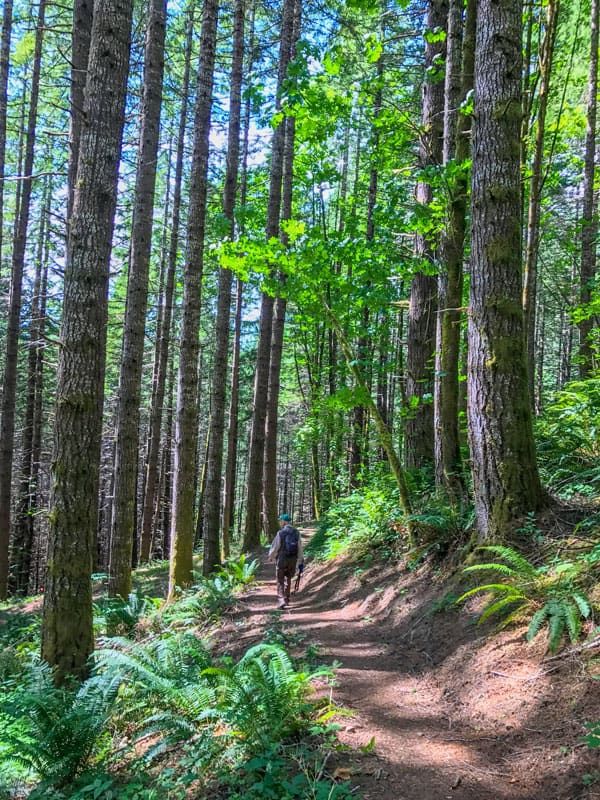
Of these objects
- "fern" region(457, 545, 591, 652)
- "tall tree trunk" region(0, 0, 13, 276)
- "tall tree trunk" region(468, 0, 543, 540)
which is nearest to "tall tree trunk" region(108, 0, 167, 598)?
"tall tree trunk" region(468, 0, 543, 540)

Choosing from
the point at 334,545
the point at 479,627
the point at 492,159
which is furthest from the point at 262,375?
the point at 479,627

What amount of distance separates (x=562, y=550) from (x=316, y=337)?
18507mm

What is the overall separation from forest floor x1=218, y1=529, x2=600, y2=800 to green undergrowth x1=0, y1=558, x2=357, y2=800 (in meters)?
0.28

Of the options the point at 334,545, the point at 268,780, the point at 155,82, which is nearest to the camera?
the point at 268,780

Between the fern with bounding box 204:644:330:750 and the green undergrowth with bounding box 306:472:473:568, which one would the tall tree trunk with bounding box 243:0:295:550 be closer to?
the green undergrowth with bounding box 306:472:473:568

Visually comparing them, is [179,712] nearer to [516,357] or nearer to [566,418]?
[516,357]

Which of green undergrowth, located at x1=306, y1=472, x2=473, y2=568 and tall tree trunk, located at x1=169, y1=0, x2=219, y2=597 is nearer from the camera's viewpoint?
green undergrowth, located at x1=306, y1=472, x2=473, y2=568

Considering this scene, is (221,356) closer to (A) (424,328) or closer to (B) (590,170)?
(A) (424,328)

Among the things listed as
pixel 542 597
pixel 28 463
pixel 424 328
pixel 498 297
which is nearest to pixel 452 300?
pixel 498 297

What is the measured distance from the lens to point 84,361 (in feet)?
18.5

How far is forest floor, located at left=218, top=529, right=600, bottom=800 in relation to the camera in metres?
2.80

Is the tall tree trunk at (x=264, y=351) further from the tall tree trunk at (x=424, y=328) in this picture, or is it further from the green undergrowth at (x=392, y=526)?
the tall tree trunk at (x=424, y=328)

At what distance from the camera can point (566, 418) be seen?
692cm

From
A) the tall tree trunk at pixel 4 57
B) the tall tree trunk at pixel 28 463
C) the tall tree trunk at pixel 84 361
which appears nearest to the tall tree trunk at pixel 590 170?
the tall tree trunk at pixel 84 361
